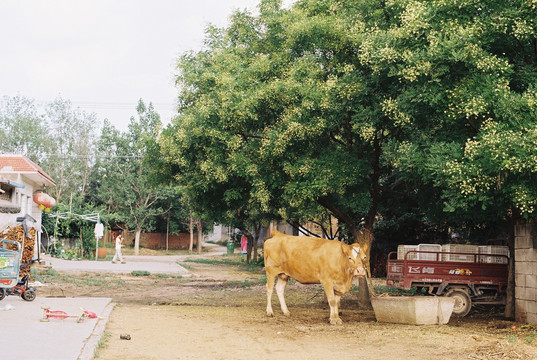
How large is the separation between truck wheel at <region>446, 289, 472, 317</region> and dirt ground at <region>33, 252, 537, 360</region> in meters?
0.25

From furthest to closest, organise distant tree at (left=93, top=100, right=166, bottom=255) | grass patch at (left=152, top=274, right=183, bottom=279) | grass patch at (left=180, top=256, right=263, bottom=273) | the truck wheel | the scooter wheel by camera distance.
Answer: distant tree at (left=93, top=100, right=166, bottom=255) < grass patch at (left=180, top=256, right=263, bottom=273) < grass patch at (left=152, top=274, right=183, bottom=279) < the truck wheel < the scooter wheel

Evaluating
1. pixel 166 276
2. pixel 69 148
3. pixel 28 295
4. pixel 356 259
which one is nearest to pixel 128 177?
pixel 69 148

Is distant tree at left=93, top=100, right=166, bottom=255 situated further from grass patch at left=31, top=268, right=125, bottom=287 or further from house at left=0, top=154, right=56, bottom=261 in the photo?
grass patch at left=31, top=268, right=125, bottom=287

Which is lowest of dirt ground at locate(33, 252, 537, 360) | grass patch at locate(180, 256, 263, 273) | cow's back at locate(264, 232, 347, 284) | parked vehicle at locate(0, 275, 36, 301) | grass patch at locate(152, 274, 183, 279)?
grass patch at locate(180, 256, 263, 273)

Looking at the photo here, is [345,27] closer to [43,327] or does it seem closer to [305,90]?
[305,90]

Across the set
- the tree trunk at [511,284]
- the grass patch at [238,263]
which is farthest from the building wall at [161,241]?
the tree trunk at [511,284]

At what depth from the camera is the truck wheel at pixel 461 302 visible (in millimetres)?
14000

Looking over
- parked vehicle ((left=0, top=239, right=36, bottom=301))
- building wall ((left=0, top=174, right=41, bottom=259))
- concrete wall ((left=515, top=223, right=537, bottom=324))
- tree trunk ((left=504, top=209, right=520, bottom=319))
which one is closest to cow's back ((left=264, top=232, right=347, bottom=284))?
concrete wall ((left=515, top=223, right=537, bottom=324))

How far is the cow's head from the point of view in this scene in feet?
40.4

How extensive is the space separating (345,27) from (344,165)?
3.54m

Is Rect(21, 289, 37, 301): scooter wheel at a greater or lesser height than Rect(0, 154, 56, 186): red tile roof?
lesser

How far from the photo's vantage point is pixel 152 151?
62.9ft

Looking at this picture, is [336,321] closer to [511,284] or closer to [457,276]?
[457,276]

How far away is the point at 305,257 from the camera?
13359mm
